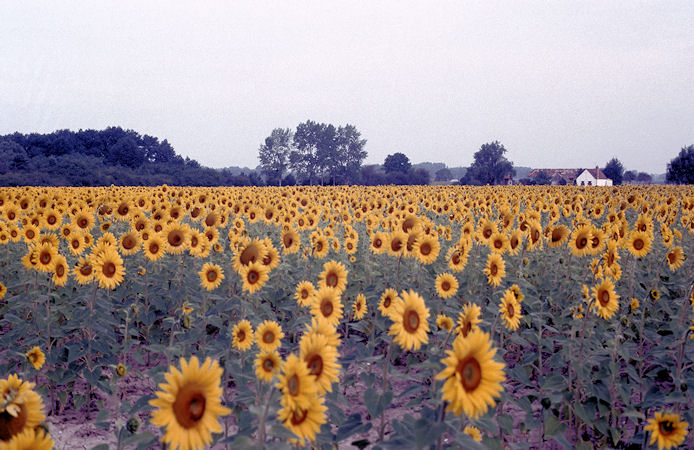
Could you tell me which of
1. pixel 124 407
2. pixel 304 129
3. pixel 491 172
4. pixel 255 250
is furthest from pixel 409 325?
pixel 304 129

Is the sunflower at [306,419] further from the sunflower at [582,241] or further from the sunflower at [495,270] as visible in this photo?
the sunflower at [582,241]

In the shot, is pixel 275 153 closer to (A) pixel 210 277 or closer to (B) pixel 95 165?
(B) pixel 95 165

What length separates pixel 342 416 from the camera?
122 inches

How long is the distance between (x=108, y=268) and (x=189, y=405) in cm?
373

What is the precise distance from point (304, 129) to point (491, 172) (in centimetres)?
3842

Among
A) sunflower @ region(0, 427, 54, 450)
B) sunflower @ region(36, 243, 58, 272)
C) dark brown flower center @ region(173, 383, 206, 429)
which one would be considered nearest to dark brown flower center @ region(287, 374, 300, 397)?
dark brown flower center @ region(173, 383, 206, 429)

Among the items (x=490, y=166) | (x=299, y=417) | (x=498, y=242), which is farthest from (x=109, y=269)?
(x=490, y=166)

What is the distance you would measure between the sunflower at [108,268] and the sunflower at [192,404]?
139 inches

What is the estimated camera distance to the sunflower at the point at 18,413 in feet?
5.85

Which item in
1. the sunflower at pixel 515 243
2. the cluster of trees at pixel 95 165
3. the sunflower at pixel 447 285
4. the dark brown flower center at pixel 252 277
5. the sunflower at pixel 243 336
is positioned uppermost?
the cluster of trees at pixel 95 165

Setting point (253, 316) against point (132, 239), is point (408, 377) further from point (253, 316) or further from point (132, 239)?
point (132, 239)

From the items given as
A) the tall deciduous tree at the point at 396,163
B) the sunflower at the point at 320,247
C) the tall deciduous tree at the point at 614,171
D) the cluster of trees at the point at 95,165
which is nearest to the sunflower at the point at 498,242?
the sunflower at the point at 320,247

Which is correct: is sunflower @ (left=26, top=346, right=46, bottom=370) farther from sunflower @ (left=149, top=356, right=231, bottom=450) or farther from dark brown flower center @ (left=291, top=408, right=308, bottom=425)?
dark brown flower center @ (left=291, top=408, right=308, bottom=425)

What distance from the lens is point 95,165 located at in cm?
4425
